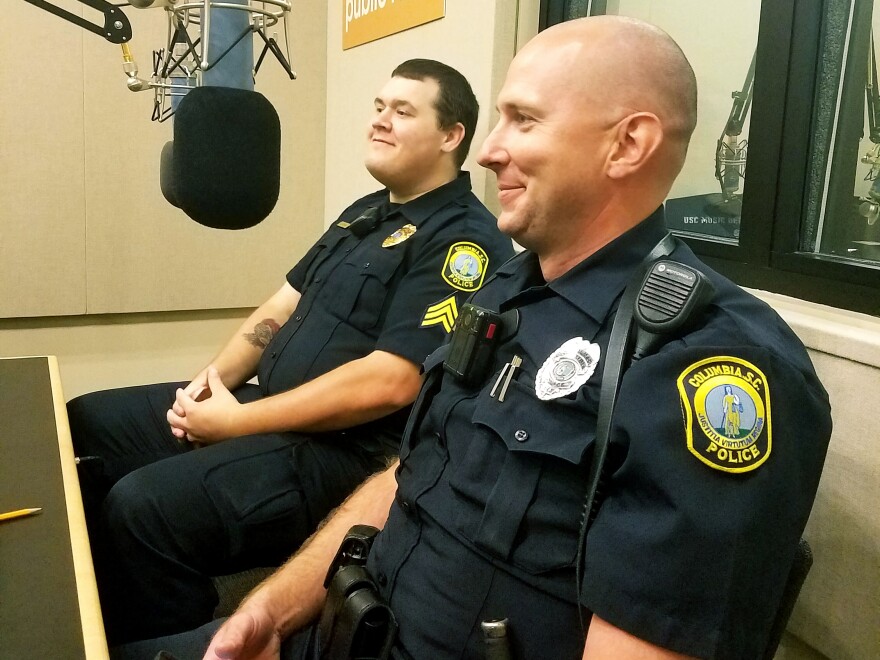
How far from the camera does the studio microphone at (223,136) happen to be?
3.00ft

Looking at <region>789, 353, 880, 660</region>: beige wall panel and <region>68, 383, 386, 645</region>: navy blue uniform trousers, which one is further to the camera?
<region>68, 383, 386, 645</region>: navy blue uniform trousers

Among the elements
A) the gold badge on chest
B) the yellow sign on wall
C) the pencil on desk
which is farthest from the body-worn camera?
the yellow sign on wall

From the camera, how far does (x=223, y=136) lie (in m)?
0.94

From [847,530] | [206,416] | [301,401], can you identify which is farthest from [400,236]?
[847,530]

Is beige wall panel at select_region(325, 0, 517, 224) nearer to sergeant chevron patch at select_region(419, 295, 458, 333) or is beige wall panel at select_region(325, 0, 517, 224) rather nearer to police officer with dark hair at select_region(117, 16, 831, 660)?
sergeant chevron patch at select_region(419, 295, 458, 333)

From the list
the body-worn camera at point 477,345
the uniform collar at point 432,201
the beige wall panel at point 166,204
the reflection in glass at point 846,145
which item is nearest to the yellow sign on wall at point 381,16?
the beige wall panel at point 166,204

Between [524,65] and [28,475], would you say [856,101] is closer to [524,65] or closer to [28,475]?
[524,65]

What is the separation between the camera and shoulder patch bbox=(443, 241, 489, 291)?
1491 millimetres

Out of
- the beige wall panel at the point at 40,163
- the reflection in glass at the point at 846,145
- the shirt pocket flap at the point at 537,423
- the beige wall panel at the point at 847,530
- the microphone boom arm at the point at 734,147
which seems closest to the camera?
the shirt pocket flap at the point at 537,423

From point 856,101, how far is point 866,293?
1.12 ft

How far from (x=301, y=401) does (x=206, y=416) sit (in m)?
0.22

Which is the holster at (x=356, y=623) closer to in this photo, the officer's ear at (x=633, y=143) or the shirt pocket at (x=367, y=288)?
the officer's ear at (x=633, y=143)

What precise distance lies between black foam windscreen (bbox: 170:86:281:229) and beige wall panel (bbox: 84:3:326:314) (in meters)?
1.51

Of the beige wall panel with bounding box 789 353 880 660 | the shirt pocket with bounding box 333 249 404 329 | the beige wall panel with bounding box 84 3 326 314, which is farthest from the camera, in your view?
the beige wall panel with bounding box 84 3 326 314
